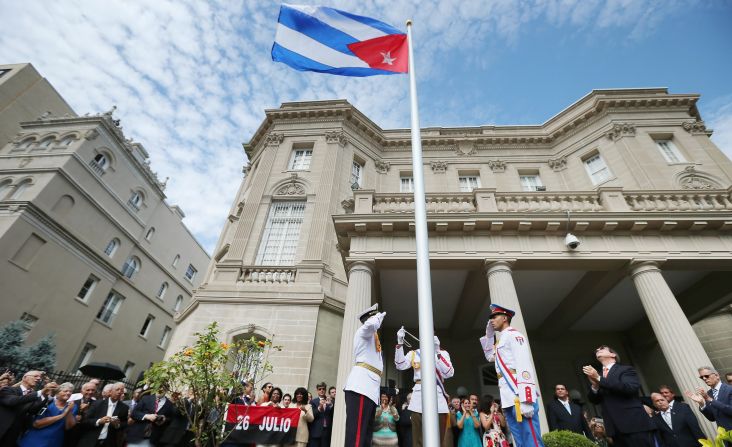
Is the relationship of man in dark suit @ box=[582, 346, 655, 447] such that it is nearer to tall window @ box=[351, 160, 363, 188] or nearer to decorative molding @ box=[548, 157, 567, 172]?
tall window @ box=[351, 160, 363, 188]

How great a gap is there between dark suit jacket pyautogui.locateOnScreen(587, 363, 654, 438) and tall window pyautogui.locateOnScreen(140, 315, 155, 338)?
108 feet

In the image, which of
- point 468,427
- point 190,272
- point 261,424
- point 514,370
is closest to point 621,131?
point 468,427

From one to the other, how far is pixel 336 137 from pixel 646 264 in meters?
14.1

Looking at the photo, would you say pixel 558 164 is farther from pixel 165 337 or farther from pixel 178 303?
pixel 178 303

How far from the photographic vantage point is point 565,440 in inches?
230

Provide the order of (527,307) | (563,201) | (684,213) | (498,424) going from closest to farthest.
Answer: (498,424), (684,213), (563,201), (527,307)

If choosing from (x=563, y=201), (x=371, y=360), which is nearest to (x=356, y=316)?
(x=371, y=360)

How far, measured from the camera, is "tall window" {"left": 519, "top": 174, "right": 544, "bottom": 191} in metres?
18.1

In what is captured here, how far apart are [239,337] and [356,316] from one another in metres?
6.33

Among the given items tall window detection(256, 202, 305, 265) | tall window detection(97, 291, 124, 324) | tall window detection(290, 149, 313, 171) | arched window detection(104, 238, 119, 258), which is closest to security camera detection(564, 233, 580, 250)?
tall window detection(256, 202, 305, 265)

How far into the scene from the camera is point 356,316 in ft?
27.2

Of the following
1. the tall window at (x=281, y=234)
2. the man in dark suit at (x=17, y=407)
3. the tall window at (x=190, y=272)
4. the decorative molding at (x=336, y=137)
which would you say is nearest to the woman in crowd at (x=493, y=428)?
the man in dark suit at (x=17, y=407)

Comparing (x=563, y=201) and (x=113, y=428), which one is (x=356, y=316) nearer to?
(x=113, y=428)

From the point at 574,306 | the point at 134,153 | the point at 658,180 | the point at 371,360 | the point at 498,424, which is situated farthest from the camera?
the point at 134,153
